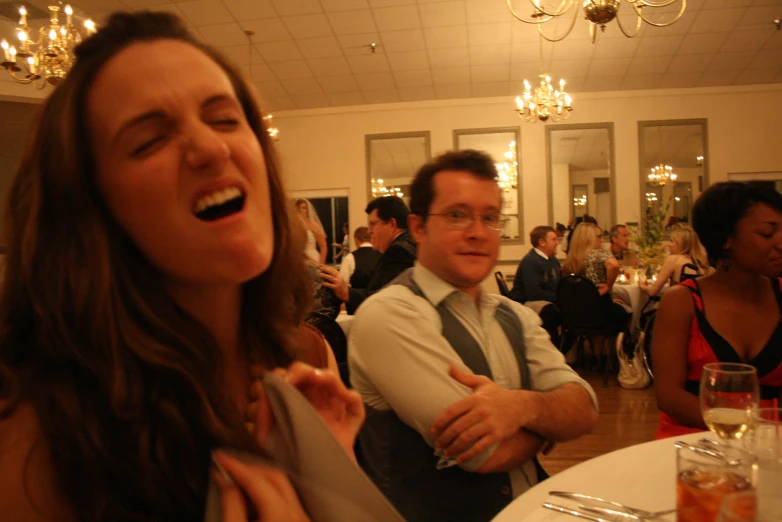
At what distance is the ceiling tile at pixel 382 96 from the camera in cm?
852

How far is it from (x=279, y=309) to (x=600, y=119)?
29.5ft

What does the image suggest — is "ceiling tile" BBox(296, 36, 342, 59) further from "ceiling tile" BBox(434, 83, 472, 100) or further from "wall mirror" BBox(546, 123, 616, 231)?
"wall mirror" BBox(546, 123, 616, 231)

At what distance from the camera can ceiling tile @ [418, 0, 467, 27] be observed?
18.9ft

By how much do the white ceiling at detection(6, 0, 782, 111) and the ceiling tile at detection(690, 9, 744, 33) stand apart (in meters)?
0.02

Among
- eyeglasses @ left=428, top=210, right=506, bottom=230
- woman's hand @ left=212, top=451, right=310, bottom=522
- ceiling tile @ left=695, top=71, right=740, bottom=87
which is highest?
ceiling tile @ left=695, top=71, right=740, bottom=87

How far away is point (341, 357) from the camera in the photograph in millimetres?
3061

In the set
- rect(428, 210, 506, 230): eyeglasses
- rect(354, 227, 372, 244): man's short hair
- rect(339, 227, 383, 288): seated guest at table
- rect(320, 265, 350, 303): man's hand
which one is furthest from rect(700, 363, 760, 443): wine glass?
rect(354, 227, 372, 244): man's short hair

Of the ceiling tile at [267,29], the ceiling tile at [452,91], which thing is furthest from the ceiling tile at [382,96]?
the ceiling tile at [267,29]

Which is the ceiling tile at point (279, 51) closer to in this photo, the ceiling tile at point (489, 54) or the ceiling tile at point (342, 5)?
the ceiling tile at point (342, 5)

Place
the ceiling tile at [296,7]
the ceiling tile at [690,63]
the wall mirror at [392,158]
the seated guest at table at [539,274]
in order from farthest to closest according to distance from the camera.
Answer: the wall mirror at [392,158]
the ceiling tile at [690,63]
the seated guest at table at [539,274]
the ceiling tile at [296,7]

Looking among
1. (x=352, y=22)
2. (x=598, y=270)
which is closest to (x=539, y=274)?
(x=598, y=270)

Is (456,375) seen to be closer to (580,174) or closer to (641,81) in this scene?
(580,174)

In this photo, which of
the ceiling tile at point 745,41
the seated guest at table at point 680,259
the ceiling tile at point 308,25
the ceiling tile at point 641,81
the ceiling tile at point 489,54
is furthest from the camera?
the ceiling tile at point 641,81

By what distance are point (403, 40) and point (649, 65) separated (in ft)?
12.6
